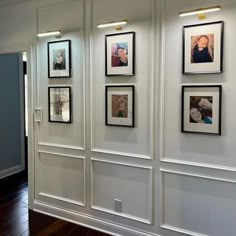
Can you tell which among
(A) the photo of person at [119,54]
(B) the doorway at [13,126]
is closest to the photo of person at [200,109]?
(A) the photo of person at [119,54]

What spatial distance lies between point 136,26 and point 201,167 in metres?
1.51

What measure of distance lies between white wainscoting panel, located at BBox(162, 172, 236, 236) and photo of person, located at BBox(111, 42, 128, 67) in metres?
1.21

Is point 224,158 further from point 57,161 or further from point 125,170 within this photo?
point 57,161

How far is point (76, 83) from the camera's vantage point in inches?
128

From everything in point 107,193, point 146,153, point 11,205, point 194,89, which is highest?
point 194,89

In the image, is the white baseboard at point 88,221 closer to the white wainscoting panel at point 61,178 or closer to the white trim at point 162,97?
the white wainscoting panel at point 61,178

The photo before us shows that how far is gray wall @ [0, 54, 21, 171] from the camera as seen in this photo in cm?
489

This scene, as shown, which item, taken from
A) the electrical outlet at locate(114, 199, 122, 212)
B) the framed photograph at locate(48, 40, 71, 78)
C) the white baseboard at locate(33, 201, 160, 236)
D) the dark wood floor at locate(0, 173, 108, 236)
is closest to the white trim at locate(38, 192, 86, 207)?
the white baseboard at locate(33, 201, 160, 236)

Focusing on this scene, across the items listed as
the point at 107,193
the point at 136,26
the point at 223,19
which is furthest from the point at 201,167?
the point at 136,26

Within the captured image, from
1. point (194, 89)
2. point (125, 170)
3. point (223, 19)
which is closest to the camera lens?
point (223, 19)

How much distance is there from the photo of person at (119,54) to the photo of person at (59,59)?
2.19 ft

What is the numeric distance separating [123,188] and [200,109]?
Result: 118 centimetres

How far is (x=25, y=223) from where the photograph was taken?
330 centimetres

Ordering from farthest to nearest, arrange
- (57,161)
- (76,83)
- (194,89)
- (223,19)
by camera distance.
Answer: (57,161)
(76,83)
(194,89)
(223,19)
